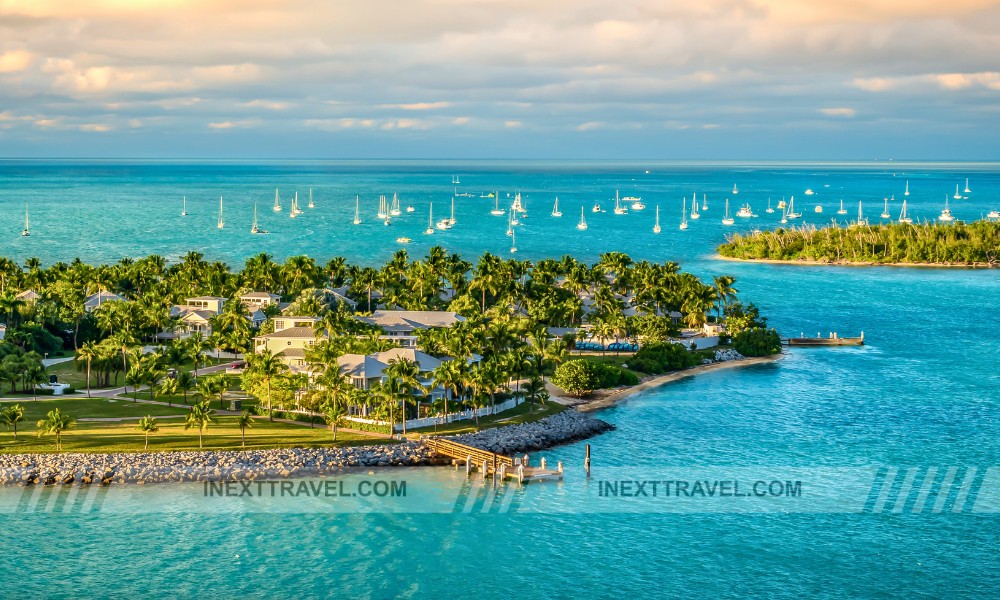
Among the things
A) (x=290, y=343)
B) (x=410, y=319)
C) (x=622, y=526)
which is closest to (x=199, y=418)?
(x=290, y=343)

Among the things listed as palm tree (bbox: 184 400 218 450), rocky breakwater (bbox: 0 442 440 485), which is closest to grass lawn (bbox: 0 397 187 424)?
palm tree (bbox: 184 400 218 450)

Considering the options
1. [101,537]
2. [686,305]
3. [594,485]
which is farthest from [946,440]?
[101,537]

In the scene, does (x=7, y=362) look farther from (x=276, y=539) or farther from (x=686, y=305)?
(x=686, y=305)

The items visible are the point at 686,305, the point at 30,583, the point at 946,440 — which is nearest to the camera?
the point at 30,583

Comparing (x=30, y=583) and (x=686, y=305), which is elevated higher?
(x=686, y=305)

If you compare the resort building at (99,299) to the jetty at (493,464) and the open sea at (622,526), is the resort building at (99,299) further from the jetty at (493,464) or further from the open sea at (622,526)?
the jetty at (493,464)

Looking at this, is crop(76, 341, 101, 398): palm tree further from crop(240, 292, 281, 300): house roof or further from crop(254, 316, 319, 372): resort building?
crop(240, 292, 281, 300): house roof

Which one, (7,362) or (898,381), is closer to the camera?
(7,362)
